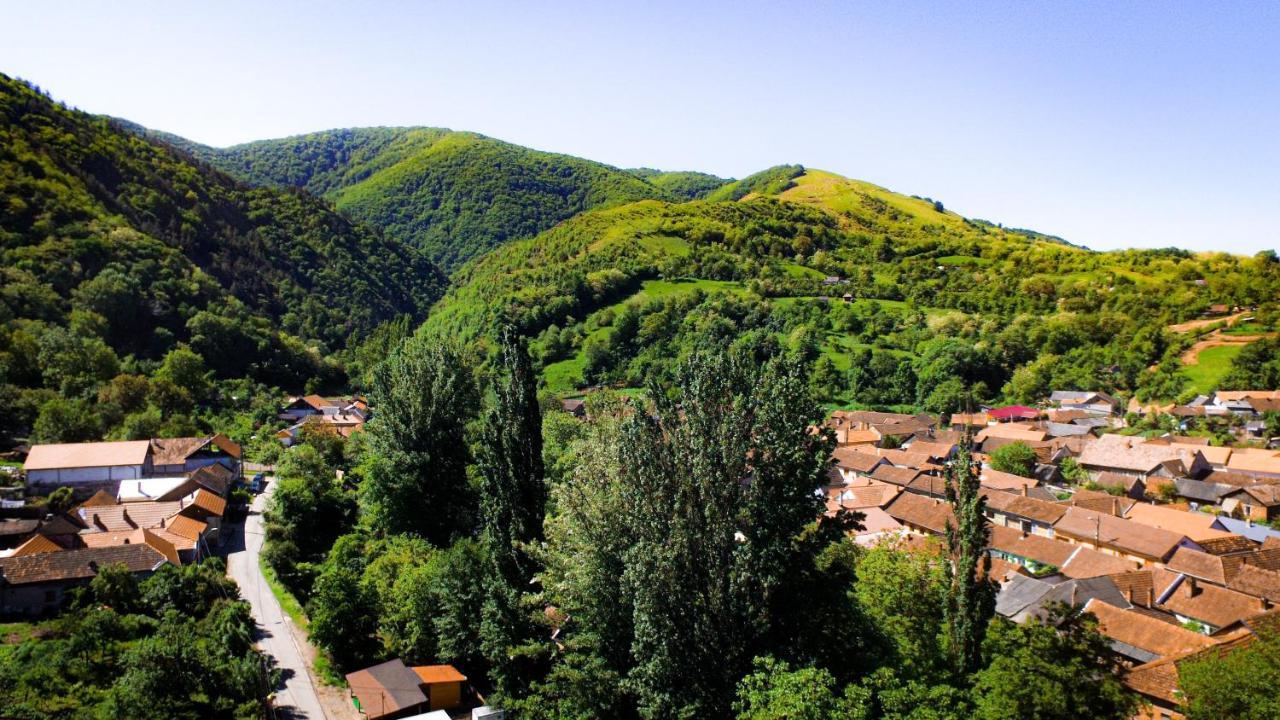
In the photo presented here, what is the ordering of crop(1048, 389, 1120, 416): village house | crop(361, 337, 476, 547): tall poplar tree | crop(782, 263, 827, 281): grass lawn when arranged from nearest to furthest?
crop(361, 337, 476, 547): tall poplar tree < crop(1048, 389, 1120, 416): village house < crop(782, 263, 827, 281): grass lawn

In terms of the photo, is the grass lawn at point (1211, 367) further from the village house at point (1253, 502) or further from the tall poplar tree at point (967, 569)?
the tall poplar tree at point (967, 569)

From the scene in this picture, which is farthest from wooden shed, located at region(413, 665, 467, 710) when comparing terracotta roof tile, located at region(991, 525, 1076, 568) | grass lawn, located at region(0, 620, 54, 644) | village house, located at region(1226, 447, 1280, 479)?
village house, located at region(1226, 447, 1280, 479)

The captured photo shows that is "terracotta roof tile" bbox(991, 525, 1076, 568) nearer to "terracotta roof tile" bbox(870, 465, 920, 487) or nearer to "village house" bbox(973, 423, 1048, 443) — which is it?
"terracotta roof tile" bbox(870, 465, 920, 487)

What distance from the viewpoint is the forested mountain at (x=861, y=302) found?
245ft

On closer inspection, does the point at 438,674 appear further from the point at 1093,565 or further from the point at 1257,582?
the point at 1257,582

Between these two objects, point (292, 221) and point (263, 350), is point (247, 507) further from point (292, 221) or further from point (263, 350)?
point (292, 221)

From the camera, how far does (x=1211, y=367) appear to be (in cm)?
6575

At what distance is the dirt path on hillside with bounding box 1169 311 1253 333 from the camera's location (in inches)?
2926

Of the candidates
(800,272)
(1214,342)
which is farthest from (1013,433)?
(800,272)

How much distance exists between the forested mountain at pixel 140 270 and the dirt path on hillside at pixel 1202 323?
96302 millimetres

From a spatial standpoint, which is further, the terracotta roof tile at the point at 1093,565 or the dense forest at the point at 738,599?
the terracotta roof tile at the point at 1093,565

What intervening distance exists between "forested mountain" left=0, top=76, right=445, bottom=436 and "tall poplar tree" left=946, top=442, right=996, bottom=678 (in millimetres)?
53416

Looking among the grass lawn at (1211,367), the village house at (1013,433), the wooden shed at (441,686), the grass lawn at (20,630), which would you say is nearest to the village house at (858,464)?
the village house at (1013,433)

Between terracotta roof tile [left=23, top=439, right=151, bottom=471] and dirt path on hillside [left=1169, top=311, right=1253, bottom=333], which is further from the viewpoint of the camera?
dirt path on hillside [left=1169, top=311, right=1253, bottom=333]
